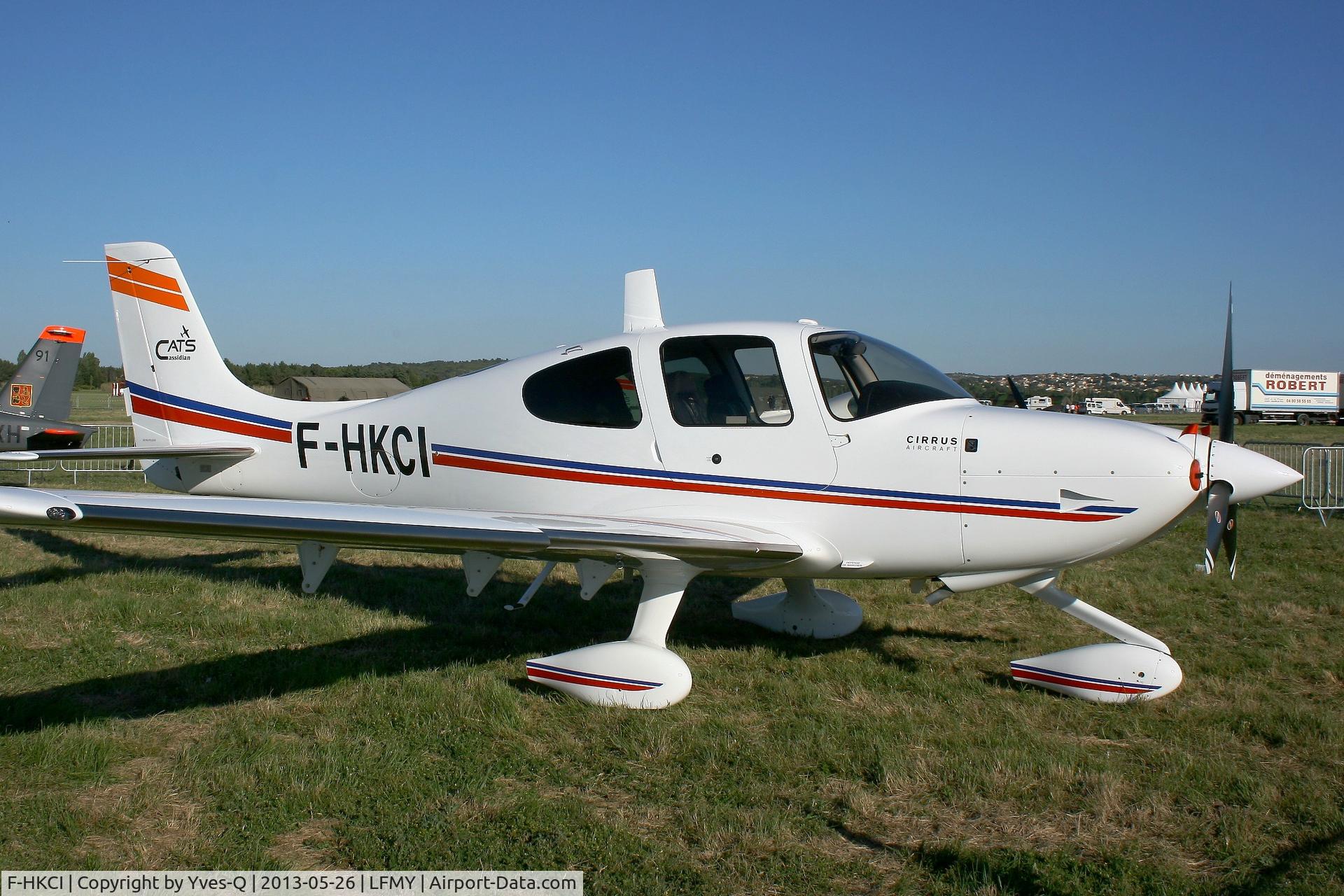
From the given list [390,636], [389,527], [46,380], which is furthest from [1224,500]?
[46,380]

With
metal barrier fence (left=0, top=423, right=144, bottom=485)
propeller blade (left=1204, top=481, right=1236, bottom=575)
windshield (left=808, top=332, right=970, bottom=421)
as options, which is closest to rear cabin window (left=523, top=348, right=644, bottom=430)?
windshield (left=808, top=332, right=970, bottom=421)

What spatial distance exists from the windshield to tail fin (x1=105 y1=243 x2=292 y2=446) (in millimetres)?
4806

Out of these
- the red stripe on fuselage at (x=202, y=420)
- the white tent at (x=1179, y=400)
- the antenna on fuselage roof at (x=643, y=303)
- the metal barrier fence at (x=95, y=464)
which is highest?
the antenna on fuselage roof at (x=643, y=303)

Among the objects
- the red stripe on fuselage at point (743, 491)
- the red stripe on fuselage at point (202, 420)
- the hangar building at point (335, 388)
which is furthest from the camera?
the hangar building at point (335, 388)

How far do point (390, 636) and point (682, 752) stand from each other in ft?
9.91

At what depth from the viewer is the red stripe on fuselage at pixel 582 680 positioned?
16.8 feet

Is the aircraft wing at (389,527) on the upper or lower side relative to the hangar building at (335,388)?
lower

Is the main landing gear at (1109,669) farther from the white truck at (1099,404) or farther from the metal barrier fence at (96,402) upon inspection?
the metal barrier fence at (96,402)

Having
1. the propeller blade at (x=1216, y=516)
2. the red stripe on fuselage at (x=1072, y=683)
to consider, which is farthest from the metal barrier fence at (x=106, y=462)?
the propeller blade at (x=1216, y=516)

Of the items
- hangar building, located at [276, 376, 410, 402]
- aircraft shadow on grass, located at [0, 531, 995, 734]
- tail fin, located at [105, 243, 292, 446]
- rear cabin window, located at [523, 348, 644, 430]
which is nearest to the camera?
aircraft shadow on grass, located at [0, 531, 995, 734]

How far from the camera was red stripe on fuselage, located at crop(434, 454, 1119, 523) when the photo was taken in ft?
16.7

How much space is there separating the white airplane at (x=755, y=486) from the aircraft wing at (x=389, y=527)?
0.7 inches

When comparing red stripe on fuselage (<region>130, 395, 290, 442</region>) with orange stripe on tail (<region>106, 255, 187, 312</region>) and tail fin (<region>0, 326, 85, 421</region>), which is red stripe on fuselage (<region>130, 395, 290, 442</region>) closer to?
orange stripe on tail (<region>106, 255, 187, 312</region>)

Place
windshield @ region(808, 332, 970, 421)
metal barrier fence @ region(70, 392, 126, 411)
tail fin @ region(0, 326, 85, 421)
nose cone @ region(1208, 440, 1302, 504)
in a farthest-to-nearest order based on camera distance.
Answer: metal barrier fence @ region(70, 392, 126, 411), tail fin @ region(0, 326, 85, 421), windshield @ region(808, 332, 970, 421), nose cone @ region(1208, 440, 1302, 504)
